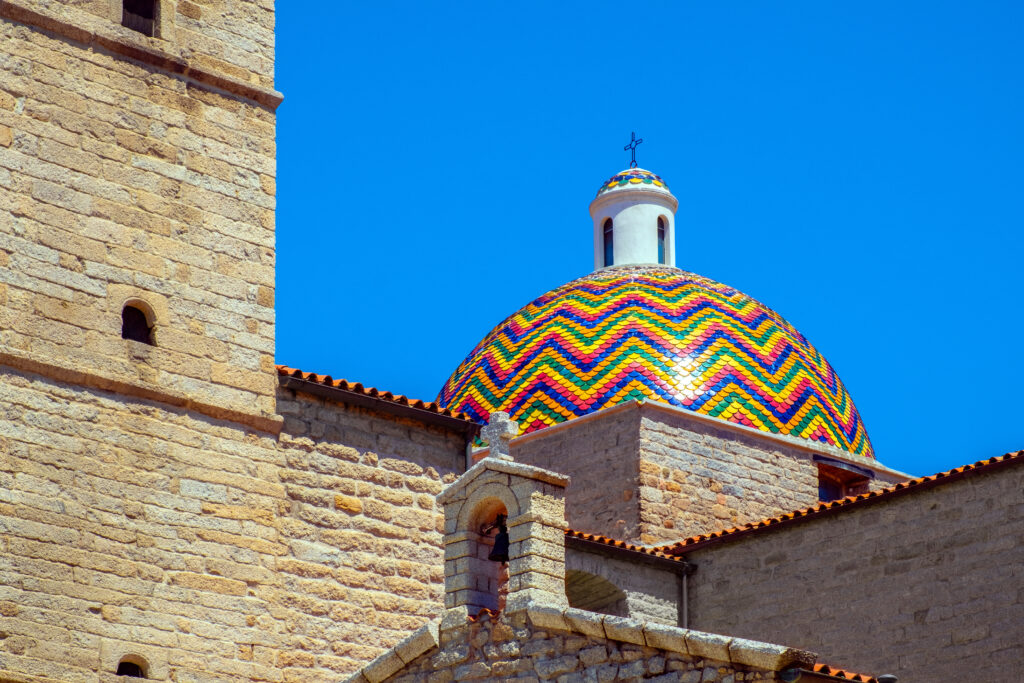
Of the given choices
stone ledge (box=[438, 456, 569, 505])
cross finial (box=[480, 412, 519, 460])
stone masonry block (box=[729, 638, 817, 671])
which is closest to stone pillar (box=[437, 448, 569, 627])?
stone ledge (box=[438, 456, 569, 505])

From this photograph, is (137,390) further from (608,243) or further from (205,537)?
(608,243)

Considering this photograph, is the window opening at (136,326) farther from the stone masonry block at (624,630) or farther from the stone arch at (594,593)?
the stone arch at (594,593)

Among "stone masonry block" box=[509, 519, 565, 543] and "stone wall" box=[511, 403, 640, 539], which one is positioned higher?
"stone wall" box=[511, 403, 640, 539]

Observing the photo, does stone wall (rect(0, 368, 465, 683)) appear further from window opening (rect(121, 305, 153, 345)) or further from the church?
window opening (rect(121, 305, 153, 345))

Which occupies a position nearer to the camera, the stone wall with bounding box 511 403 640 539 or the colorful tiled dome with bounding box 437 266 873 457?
the stone wall with bounding box 511 403 640 539

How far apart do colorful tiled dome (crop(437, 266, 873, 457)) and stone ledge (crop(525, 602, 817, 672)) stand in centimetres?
880

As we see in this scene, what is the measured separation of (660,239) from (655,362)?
337 centimetres

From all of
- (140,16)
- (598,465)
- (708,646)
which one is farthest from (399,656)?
(598,465)

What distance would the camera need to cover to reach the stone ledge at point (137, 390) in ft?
37.3

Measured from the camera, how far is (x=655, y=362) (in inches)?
774

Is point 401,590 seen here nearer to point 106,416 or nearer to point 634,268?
point 106,416

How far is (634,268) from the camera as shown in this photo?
2169 centimetres

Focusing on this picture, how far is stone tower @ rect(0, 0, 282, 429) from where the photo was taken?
11.7 metres

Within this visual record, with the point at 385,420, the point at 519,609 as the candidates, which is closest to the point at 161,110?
the point at 385,420
